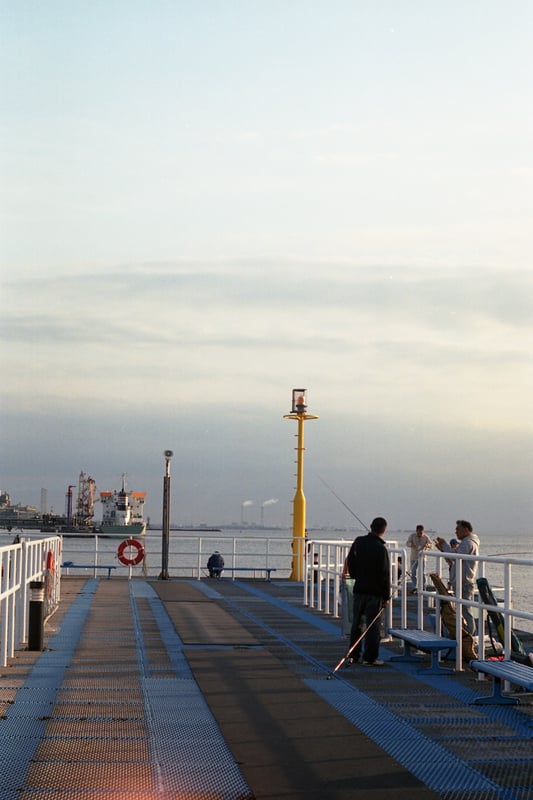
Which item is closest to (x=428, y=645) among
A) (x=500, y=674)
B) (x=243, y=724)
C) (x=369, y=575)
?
(x=369, y=575)

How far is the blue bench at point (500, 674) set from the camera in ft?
28.6

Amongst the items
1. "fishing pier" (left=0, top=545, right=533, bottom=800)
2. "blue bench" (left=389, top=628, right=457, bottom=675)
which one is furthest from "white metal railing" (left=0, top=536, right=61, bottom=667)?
"blue bench" (left=389, top=628, right=457, bottom=675)

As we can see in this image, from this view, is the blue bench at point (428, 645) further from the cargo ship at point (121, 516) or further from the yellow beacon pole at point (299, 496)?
the cargo ship at point (121, 516)

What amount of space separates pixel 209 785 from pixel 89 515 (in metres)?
192

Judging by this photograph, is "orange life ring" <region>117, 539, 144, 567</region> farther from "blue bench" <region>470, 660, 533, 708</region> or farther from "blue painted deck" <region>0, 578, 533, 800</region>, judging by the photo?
"blue bench" <region>470, 660, 533, 708</region>

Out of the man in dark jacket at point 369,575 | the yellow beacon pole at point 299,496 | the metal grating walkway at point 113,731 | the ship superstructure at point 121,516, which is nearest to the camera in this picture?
the metal grating walkway at point 113,731

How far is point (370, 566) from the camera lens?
496 inches

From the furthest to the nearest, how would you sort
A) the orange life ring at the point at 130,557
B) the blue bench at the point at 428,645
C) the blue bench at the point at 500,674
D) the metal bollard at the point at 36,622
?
the orange life ring at the point at 130,557 < the metal bollard at the point at 36,622 < the blue bench at the point at 428,645 < the blue bench at the point at 500,674

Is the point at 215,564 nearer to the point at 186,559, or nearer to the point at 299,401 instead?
the point at 299,401

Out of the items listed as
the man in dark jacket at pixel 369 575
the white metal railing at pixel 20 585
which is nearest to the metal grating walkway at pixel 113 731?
the white metal railing at pixel 20 585

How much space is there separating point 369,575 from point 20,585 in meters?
4.04

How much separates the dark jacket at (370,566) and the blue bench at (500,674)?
2831 millimetres

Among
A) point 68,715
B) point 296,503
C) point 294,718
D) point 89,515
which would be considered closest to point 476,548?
point 294,718

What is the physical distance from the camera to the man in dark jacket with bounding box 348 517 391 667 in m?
12.5
